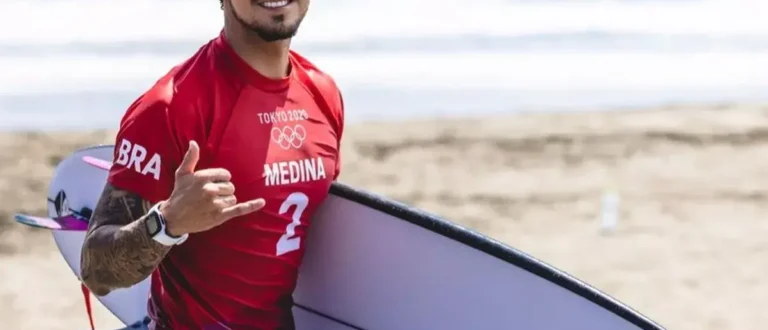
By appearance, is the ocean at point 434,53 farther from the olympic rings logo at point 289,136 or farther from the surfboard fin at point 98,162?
the olympic rings logo at point 289,136

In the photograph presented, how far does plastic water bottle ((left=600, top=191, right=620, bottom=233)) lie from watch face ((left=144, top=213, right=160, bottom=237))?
5.09 metres

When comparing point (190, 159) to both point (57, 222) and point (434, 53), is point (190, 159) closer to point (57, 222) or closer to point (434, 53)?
point (57, 222)

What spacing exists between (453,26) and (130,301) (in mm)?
8611

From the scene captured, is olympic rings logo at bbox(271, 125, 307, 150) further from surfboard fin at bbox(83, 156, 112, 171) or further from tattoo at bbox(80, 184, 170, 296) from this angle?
surfboard fin at bbox(83, 156, 112, 171)

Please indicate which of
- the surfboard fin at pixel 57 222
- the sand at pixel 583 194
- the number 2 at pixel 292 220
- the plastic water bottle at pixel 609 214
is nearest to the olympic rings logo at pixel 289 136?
the number 2 at pixel 292 220

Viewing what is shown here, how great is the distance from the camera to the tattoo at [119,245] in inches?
99.2

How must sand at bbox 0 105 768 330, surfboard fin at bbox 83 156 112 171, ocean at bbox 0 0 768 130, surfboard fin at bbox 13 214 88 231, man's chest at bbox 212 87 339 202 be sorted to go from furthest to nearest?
ocean at bbox 0 0 768 130 → sand at bbox 0 105 768 330 → surfboard fin at bbox 83 156 112 171 → surfboard fin at bbox 13 214 88 231 → man's chest at bbox 212 87 339 202

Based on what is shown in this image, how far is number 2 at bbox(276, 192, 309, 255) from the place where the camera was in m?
2.84

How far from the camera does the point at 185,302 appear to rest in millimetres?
2811

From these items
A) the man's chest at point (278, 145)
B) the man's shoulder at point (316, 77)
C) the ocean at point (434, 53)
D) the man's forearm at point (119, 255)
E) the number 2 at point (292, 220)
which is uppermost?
the ocean at point (434, 53)

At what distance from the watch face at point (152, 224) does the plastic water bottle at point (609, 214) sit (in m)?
5.09

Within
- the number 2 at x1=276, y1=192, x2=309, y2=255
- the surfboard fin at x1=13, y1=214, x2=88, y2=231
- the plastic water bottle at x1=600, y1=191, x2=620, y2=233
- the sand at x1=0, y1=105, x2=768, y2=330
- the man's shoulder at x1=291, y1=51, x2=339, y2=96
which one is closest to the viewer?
the number 2 at x1=276, y1=192, x2=309, y2=255

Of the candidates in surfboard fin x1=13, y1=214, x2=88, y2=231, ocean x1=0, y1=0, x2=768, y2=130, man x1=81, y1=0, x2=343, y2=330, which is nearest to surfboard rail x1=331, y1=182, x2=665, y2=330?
man x1=81, y1=0, x2=343, y2=330

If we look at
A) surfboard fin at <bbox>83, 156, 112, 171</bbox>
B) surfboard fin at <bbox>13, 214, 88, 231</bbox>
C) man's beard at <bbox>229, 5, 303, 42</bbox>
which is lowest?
surfboard fin at <bbox>13, 214, 88, 231</bbox>
